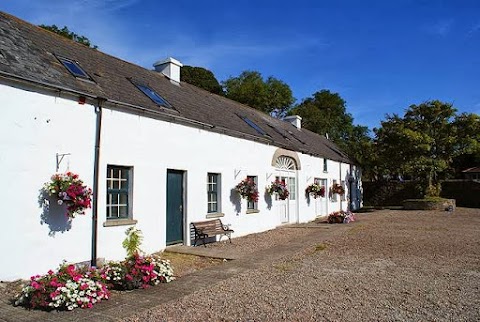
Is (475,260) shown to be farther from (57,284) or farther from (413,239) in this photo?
(57,284)

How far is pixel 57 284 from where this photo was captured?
6.05m

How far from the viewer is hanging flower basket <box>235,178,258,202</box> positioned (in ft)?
46.2

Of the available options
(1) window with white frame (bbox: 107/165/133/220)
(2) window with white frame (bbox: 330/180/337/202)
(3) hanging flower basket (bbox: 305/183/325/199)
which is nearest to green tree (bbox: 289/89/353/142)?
(2) window with white frame (bbox: 330/180/337/202)

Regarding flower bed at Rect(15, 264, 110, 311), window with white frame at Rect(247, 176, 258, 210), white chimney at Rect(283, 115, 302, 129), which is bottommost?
flower bed at Rect(15, 264, 110, 311)

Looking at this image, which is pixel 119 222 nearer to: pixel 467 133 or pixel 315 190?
pixel 315 190

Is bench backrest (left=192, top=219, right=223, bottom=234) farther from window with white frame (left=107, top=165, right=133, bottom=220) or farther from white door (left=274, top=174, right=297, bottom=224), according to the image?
white door (left=274, top=174, right=297, bottom=224)

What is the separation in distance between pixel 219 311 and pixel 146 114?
6052 mm

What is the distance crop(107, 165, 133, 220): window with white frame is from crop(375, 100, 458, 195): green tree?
73.1 feet

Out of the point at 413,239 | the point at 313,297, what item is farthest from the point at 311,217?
the point at 313,297

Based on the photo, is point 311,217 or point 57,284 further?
point 311,217

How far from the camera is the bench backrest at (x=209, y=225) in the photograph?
38.5 feet

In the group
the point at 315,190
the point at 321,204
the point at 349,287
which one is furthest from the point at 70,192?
the point at 321,204

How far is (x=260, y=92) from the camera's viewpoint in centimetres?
4775

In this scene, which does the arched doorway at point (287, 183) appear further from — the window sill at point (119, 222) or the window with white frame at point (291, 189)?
the window sill at point (119, 222)
